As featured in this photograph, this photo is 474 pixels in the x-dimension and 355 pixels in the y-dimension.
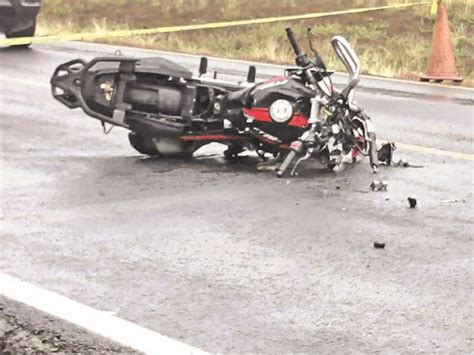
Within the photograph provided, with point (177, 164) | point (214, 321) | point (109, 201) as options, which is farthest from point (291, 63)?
point (214, 321)

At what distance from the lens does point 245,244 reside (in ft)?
18.8

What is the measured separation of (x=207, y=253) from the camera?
5539 mm

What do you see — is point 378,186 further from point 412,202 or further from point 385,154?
point 385,154

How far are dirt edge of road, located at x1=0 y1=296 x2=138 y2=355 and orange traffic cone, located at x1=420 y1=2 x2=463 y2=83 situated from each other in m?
10.6

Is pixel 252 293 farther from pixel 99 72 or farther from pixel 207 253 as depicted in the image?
pixel 99 72

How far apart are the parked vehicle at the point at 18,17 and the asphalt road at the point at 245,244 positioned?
28.0 feet

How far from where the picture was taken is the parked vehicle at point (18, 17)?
56.5 ft

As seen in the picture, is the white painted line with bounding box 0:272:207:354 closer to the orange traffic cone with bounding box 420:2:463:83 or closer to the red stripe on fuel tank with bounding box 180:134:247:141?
the red stripe on fuel tank with bounding box 180:134:247:141

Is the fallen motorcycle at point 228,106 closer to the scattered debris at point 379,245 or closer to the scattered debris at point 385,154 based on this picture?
the scattered debris at point 385,154

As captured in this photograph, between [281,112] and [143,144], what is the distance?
1.20 m

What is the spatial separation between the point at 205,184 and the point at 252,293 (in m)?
2.51

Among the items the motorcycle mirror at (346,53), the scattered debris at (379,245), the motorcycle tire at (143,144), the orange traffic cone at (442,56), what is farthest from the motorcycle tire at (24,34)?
the scattered debris at (379,245)

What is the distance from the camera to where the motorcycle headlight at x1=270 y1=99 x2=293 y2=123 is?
758 cm

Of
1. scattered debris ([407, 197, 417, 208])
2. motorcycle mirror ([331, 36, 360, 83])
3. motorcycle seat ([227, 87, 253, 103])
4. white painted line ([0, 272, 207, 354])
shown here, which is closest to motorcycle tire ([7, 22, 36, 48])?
motorcycle seat ([227, 87, 253, 103])
